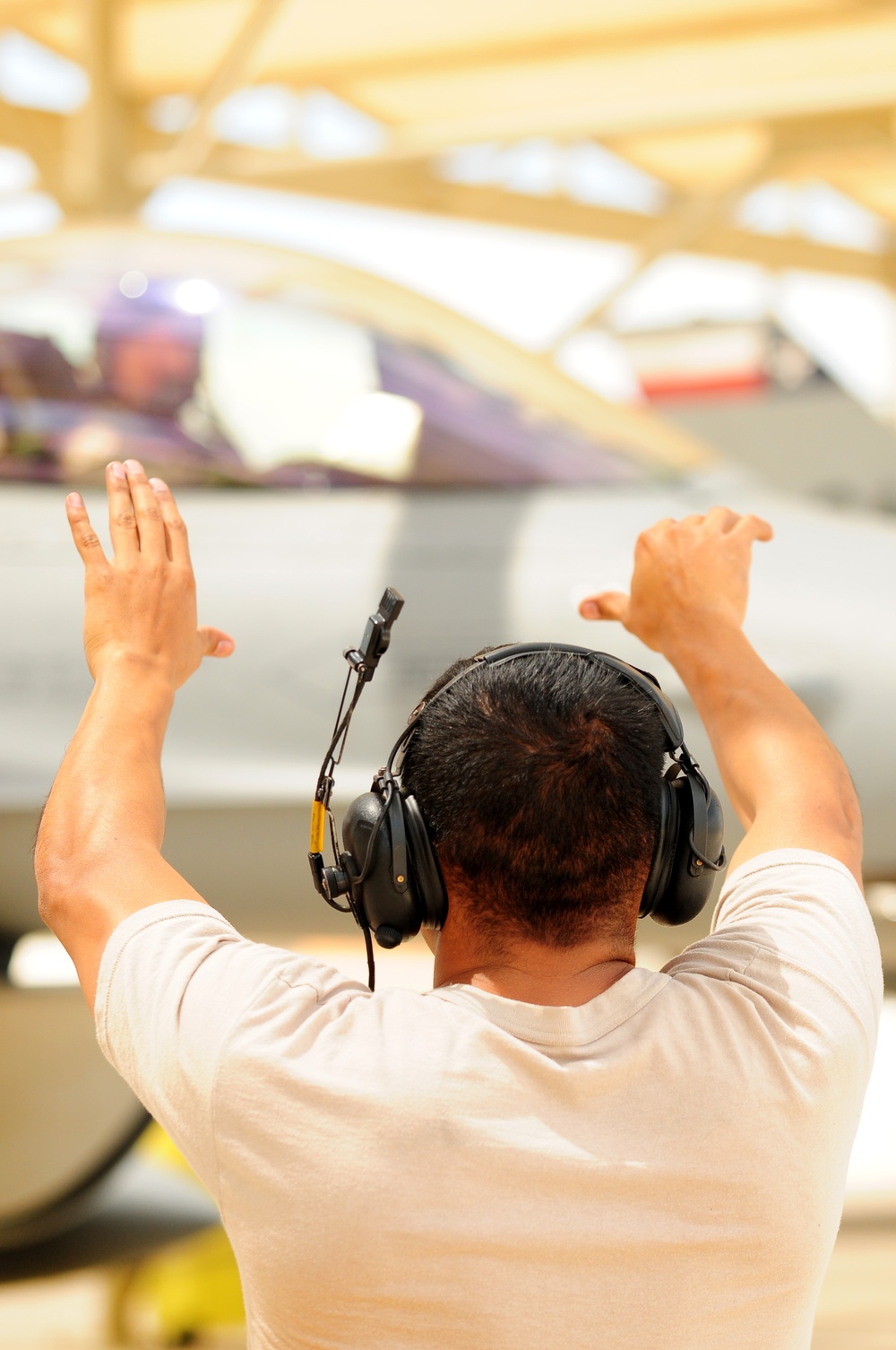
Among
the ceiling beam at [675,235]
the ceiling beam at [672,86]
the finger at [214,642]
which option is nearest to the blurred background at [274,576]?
the finger at [214,642]

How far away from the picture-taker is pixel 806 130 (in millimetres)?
12734

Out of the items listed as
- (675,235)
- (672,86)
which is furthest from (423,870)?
(675,235)

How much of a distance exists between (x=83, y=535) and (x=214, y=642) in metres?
0.22

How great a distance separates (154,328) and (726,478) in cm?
130

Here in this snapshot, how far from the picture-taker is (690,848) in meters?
1.26

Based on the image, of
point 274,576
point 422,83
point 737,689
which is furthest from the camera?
point 422,83

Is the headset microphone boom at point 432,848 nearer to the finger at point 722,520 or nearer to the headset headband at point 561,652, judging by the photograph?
the headset headband at point 561,652

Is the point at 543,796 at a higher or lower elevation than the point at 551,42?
lower

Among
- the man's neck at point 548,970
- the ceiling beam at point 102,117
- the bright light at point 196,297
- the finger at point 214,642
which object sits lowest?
the man's neck at point 548,970

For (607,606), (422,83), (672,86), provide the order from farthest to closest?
1. (422,83)
2. (672,86)
3. (607,606)

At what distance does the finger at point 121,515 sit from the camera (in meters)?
1.43

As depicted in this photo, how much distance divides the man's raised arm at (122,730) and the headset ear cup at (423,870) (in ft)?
0.64

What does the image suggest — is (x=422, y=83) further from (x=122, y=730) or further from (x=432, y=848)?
(x=432, y=848)

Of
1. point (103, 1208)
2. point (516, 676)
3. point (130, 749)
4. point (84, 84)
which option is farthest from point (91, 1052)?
point (84, 84)
